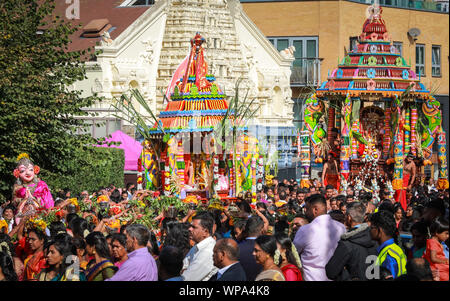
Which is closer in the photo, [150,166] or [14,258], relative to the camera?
[14,258]

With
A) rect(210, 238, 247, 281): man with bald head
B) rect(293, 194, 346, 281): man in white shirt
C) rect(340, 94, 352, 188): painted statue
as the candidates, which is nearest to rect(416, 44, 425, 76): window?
rect(340, 94, 352, 188): painted statue

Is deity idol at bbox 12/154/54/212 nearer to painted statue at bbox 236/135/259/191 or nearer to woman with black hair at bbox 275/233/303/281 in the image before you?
painted statue at bbox 236/135/259/191

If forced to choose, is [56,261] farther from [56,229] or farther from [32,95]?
[32,95]

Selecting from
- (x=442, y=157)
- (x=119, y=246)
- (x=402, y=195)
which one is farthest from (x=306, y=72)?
(x=119, y=246)

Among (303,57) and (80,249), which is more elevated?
(303,57)

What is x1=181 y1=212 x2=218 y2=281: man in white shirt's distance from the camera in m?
8.66

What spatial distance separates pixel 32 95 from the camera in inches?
699

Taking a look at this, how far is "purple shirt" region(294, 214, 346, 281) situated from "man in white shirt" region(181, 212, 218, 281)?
36.6 inches

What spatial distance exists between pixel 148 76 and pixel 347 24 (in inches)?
476

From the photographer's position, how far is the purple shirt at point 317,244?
926cm

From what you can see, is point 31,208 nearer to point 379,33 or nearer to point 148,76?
point 379,33

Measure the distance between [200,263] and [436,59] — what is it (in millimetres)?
42321

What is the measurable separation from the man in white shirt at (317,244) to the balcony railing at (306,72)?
36.6 m

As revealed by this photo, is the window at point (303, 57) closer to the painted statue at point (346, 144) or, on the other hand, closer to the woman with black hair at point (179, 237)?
the painted statue at point (346, 144)
